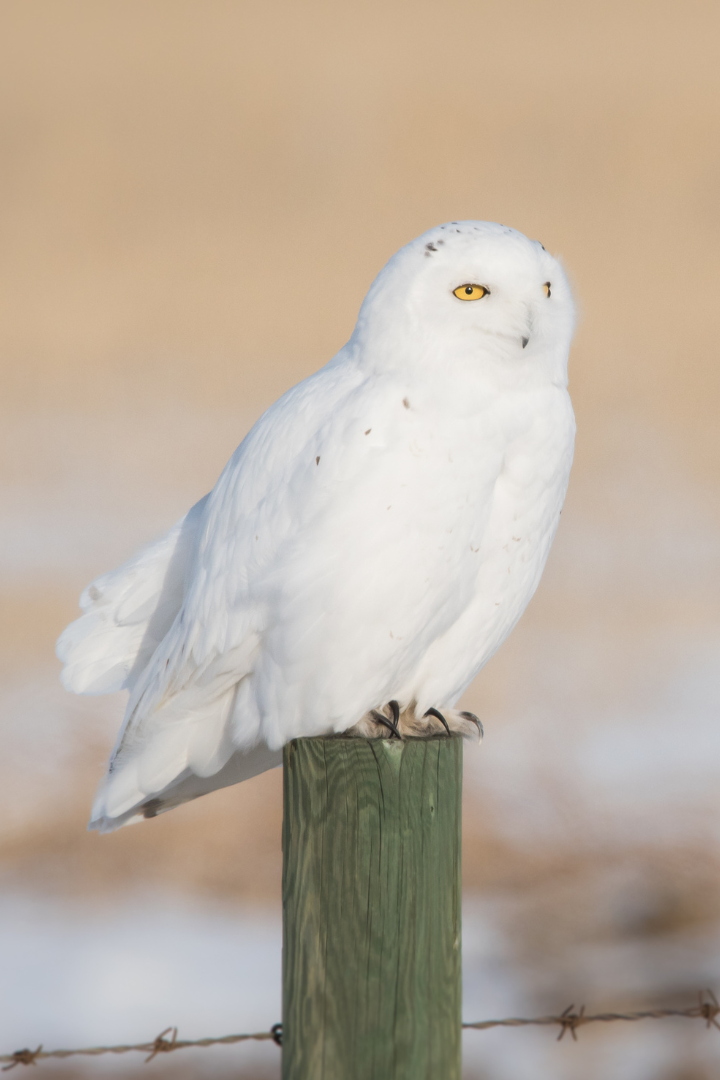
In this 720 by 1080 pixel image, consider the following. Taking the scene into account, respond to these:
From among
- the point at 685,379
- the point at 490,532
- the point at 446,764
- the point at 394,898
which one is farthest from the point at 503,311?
the point at 685,379

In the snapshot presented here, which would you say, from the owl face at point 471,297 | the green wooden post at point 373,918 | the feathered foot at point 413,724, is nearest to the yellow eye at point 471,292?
the owl face at point 471,297

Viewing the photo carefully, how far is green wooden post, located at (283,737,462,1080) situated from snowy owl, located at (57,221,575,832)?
22.0 inches

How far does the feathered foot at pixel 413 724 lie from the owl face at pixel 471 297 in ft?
2.80

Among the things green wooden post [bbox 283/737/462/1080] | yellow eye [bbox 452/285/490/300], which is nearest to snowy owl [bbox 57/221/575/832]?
yellow eye [bbox 452/285/490/300]

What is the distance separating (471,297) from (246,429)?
8.15 metres

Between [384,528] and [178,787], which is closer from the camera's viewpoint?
[384,528]

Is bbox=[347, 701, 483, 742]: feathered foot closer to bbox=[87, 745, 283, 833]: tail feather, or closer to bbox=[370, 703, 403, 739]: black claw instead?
bbox=[370, 703, 403, 739]: black claw

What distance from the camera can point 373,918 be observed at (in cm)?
200

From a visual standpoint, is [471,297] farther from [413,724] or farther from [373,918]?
[373,918]

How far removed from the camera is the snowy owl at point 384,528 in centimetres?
255

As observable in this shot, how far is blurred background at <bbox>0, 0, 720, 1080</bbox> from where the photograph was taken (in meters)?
5.33

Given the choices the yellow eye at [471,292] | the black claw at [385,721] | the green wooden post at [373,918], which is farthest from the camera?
the black claw at [385,721]

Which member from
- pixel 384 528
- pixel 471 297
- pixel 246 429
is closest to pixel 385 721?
pixel 384 528

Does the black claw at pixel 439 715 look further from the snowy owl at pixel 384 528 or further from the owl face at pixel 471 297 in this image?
the owl face at pixel 471 297
